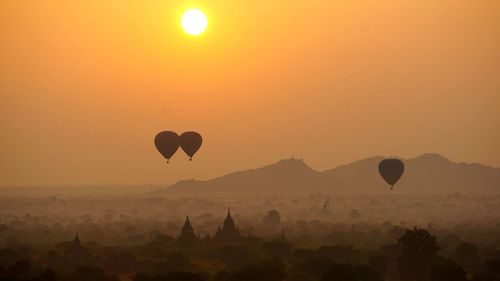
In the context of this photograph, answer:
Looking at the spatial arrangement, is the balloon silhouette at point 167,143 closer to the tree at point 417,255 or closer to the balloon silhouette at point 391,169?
the tree at point 417,255

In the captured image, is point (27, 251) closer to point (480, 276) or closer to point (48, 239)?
point (48, 239)

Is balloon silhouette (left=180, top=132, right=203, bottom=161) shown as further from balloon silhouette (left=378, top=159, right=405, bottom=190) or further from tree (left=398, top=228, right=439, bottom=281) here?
balloon silhouette (left=378, top=159, right=405, bottom=190)

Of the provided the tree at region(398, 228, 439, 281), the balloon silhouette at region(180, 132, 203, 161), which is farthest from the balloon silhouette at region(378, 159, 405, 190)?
the tree at region(398, 228, 439, 281)

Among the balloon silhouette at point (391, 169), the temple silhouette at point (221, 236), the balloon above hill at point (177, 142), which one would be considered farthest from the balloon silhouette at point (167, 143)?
the balloon silhouette at point (391, 169)

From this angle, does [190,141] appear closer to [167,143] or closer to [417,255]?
[167,143]

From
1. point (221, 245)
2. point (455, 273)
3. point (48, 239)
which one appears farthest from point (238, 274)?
point (48, 239)
